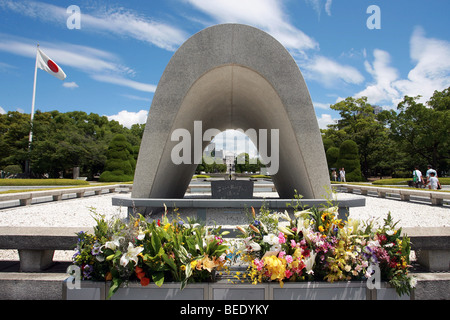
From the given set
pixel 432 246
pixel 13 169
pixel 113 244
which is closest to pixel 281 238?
pixel 113 244

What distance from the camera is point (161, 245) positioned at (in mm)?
2463

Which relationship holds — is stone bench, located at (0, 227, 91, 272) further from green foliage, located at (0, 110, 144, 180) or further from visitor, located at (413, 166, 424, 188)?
green foliage, located at (0, 110, 144, 180)

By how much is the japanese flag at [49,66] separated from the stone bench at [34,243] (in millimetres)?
29478

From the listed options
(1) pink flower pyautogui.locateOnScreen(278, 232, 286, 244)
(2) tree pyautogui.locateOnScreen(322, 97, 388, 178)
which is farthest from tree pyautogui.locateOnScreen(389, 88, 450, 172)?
(1) pink flower pyautogui.locateOnScreen(278, 232, 286, 244)

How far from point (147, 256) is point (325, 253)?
1.54 metres

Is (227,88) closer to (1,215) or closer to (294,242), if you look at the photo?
(294,242)

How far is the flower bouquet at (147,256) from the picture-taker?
2312 millimetres

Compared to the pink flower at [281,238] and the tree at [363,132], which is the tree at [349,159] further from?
the pink flower at [281,238]

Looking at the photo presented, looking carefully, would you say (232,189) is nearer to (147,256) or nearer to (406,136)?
(147,256)

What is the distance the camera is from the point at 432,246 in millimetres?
2980

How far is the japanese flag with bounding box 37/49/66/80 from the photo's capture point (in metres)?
27.4

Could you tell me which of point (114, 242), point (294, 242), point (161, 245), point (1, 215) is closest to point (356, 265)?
point (294, 242)

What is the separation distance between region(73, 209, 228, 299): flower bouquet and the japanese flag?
30.5 metres
